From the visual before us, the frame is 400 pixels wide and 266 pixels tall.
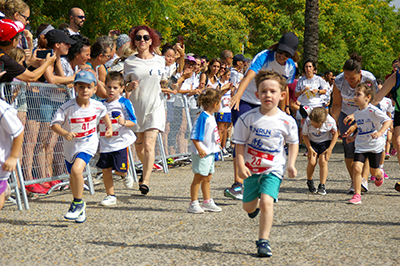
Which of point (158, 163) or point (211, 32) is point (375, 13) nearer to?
point (211, 32)

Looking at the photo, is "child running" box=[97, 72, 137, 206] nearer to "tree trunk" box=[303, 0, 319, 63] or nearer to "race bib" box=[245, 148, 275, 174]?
"race bib" box=[245, 148, 275, 174]

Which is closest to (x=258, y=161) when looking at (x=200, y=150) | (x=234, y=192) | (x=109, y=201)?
(x=200, y=150)

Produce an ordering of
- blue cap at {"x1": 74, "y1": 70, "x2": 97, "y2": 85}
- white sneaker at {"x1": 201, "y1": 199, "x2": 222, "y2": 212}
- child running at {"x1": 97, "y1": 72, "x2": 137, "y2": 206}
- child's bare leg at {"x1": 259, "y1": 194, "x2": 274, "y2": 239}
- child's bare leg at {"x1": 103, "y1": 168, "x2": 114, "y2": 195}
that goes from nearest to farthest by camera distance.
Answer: child's bare leg at {"x1": 259, "y1": 194, "x2": 274, "y2": 239}
blue cap at {"x1": 74, "y1": 70, "x2": 97, "y2": 85}
white sneaker at {"x1": 201, "y1": 199, "x2": 222, "y2": 212}
child's bare leg at {"x1": 103, "y1": 168, "x2": 114, "y2": 195}
child running at {"x1": 97, "y1": 72, "x2": 137, "y2": 206}

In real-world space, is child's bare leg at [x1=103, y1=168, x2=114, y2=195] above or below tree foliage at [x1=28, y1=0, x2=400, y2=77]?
below

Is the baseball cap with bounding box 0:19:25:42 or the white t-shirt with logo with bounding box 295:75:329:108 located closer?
the baseball cap with bounding box 0:19:25:42

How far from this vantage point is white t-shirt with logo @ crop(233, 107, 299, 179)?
4.55 meters

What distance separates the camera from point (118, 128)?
6.86 metres

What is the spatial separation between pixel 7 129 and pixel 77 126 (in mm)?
1495

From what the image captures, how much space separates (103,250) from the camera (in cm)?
437

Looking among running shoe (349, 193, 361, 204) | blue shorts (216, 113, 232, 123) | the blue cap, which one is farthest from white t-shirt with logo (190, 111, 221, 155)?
blue shorts (216, 113, 232, 123)

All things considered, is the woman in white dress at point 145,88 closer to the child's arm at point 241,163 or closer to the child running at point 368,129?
the child running at point 368,129

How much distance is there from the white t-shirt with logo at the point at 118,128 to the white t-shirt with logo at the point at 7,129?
250 centimetres

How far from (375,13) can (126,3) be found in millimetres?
33372

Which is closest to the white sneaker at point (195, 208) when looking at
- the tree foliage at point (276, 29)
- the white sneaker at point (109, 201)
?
the white sneaker at point (109, 201)
